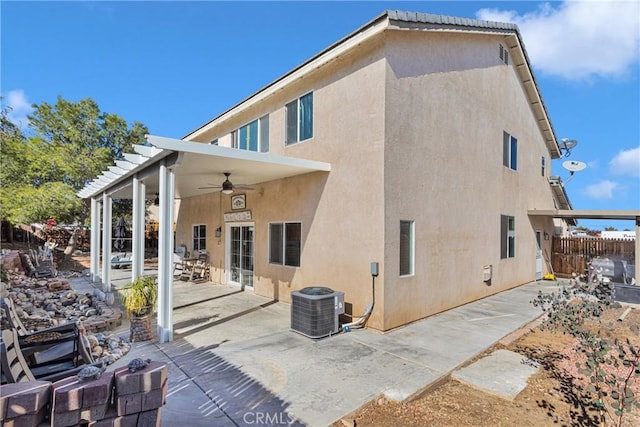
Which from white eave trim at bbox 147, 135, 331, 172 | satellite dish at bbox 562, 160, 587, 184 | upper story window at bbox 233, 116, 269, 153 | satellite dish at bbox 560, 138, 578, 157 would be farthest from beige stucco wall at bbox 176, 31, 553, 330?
satellite dish at bbox 560, 138, 578, 157

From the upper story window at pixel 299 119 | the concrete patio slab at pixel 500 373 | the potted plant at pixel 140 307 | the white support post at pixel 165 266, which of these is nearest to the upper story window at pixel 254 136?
the upper story window at pixel 299 119

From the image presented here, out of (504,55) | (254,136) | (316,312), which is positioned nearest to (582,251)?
(504,55)

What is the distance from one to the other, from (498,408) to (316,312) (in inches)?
118

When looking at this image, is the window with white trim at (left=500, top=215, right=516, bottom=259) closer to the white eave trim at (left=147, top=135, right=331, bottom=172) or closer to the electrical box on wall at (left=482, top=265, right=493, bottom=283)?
the electrical box on wall at (left=482, top=265, right=493, bottom=283)

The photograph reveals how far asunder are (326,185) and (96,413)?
5.95 m

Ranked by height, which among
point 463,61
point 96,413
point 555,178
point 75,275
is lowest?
point 75,275

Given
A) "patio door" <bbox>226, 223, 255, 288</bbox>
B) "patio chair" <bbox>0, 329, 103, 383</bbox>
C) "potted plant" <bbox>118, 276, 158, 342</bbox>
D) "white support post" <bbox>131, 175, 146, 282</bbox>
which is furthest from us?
"patio door" <bbox>226, 223, 255, 288</bbox>

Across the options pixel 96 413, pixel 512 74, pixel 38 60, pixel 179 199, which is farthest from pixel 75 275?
pixel 512 74

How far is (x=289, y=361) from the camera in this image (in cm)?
487

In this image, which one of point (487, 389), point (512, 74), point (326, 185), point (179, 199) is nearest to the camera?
point (487, 389)

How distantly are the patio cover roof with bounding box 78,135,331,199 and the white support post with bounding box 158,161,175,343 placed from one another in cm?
55

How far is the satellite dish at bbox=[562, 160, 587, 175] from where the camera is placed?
15.2 metres

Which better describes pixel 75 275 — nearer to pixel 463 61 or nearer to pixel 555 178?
pixel 463 61

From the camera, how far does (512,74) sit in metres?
11.4
